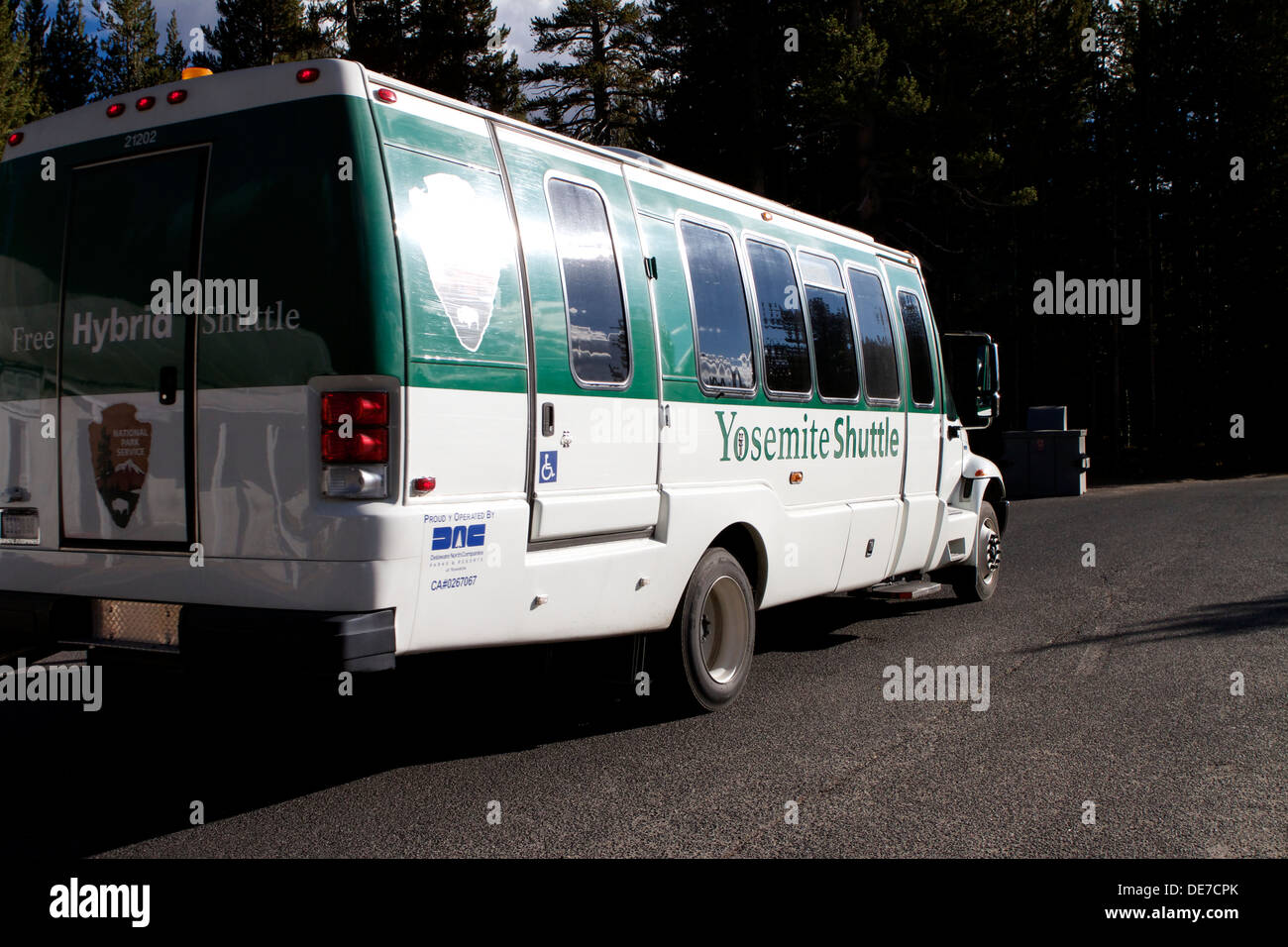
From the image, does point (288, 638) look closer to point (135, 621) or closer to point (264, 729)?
point (135, 621)

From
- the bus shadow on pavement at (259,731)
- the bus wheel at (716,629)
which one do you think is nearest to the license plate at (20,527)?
the bus shadow on pavement at (259,731)

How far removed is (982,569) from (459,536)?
634 centimetres

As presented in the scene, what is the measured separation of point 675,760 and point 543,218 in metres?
2.51

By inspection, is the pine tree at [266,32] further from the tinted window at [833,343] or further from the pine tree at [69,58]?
the tinted window at [833,343]

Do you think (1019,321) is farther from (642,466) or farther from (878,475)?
(642,466)

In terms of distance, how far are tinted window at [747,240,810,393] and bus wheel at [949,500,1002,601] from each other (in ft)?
10.6

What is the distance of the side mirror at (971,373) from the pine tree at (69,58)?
1644 inches

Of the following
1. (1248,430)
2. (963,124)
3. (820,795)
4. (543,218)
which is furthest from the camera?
(1248,430)

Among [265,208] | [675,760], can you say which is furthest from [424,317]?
[675,760]

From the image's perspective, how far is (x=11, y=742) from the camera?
5.64 m

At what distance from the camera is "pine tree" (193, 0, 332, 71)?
3997 centimetres

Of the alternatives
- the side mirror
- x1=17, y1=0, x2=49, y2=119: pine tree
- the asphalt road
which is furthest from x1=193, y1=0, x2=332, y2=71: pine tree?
the asphalt road

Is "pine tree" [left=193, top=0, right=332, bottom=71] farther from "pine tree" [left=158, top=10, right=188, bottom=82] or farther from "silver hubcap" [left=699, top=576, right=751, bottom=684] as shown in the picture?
"silver hubcap" [left=699, top=576, right=751, bottom=684]

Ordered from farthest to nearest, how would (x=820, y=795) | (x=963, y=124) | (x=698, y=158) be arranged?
(x=698, y=158) → (x=963, y=124) → (x=820, y=795)
